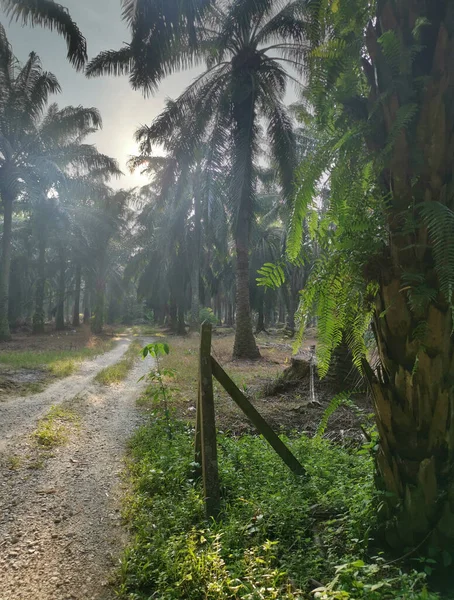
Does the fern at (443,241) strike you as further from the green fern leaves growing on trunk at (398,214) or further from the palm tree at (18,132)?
the palm tree at (18,132)

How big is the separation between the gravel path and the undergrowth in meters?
0.24

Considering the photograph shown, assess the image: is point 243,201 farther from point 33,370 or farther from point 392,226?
point 392,226

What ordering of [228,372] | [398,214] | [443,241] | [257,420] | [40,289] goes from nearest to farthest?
[443,241]
[398,214]
[257,420]
[228,372]
[40,289]

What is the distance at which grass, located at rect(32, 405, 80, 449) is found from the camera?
4902mm

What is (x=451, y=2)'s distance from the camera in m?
1.79

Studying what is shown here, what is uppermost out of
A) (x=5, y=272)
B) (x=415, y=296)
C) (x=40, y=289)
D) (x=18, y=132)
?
(x=18, y=132)

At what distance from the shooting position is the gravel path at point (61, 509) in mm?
2508

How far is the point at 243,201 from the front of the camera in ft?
39.6

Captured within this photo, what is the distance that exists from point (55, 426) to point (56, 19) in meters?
11.4

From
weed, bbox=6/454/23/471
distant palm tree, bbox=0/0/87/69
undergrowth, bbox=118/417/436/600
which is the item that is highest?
distant palm tree, bbox=0/0/87/69

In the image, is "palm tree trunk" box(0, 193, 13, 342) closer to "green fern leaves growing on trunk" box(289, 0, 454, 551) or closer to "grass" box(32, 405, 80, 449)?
"grass" box(32, 405, 80, 449)

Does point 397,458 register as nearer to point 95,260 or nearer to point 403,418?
point 403,418

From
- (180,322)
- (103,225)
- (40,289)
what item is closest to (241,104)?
(103,225)

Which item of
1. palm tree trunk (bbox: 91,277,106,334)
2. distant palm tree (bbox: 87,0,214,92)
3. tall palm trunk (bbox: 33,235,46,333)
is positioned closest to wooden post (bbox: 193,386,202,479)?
distant palm tree (bbox: 87,0,214,92)
